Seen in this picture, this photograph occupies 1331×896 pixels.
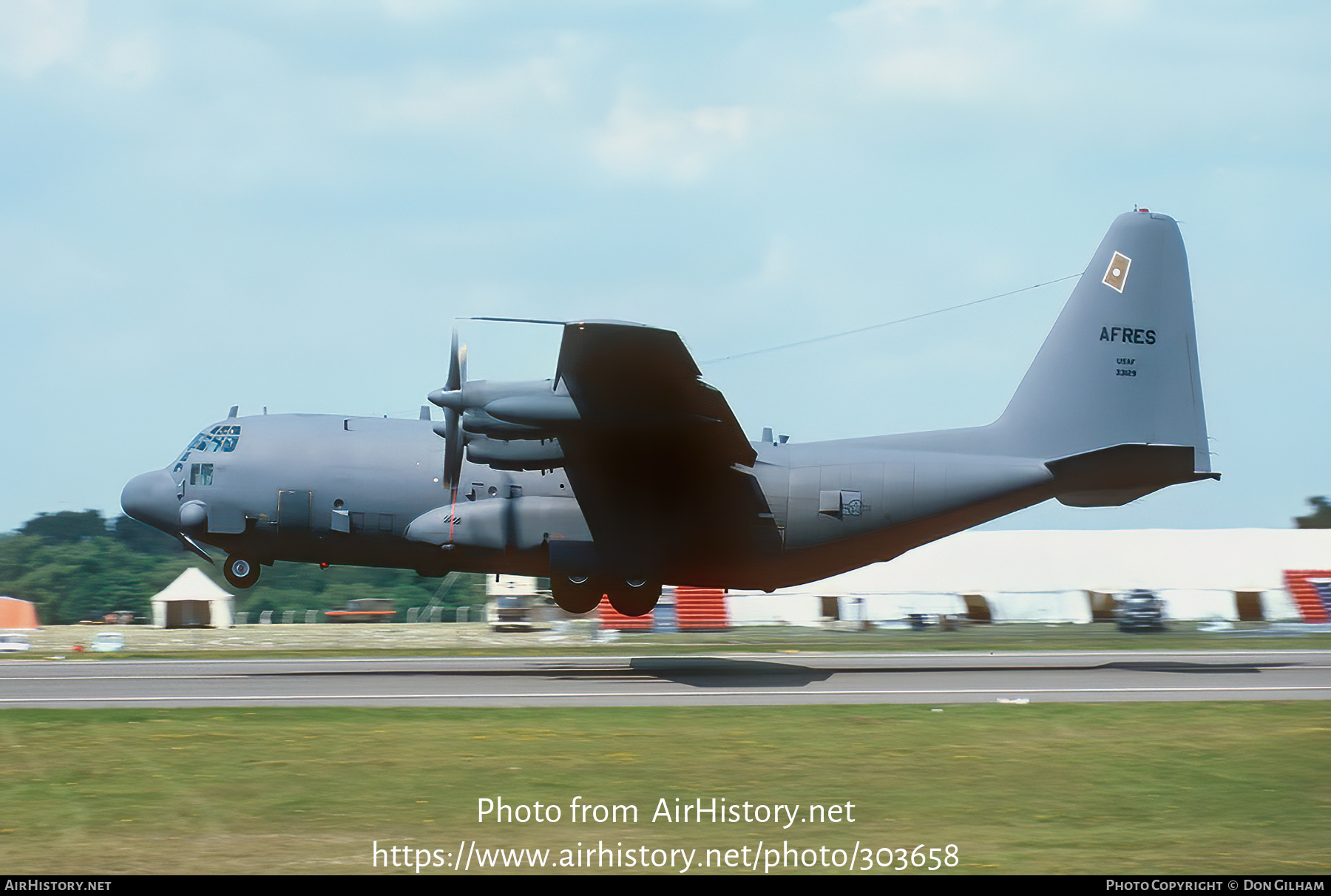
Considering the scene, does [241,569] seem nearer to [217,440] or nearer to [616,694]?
[217,440]

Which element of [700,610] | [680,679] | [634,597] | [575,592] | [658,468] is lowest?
[680,679]

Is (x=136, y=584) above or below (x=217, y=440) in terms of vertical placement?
below

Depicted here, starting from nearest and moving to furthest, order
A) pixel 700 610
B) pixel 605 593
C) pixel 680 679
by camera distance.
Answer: pixel 680 679
pixel 605 593
pixel 700 610

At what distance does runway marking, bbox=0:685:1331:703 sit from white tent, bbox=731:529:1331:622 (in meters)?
22.2

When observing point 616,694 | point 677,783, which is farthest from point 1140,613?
point 677,783

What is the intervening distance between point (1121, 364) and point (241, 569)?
1947 centimetres

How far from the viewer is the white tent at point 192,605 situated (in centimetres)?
4609

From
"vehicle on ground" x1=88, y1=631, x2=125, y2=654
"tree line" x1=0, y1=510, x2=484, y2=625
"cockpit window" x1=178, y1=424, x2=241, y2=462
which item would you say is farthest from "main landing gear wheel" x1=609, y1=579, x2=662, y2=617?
"tree line" x1=0, y1=510, x2=484, y2=625

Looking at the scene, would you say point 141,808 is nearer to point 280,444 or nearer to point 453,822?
point 453,822

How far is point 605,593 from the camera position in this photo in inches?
982

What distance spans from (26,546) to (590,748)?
43484mm

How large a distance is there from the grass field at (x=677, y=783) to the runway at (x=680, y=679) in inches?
58.1

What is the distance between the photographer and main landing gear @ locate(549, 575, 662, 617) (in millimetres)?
24359

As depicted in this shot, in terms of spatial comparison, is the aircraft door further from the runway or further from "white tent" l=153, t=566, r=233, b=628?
"white tent" l=153, t=566, r=233, b=628
